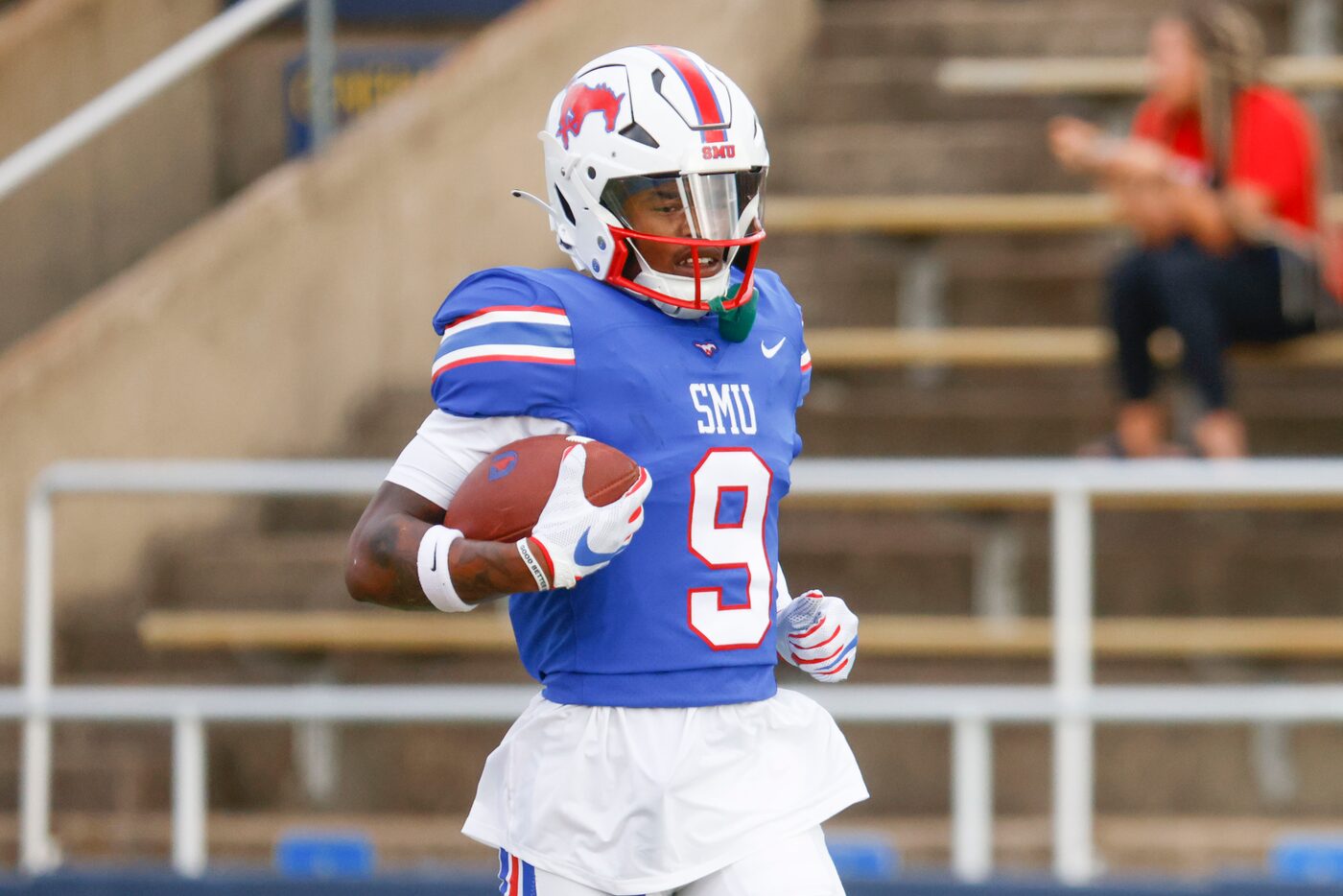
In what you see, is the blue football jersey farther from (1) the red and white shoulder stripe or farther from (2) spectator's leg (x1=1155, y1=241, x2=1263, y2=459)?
(2) spectator's leg (x1=1155, y1=241, x2=1263, y2=459)

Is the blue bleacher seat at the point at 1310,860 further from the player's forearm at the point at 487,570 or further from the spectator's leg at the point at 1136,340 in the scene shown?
the player's forearm at the point at 487,570

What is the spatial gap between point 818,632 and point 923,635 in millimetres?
2306

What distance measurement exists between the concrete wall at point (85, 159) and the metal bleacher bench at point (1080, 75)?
8.22 ft

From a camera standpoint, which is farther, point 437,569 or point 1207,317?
point 1207,317

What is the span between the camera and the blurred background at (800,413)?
5.11 m

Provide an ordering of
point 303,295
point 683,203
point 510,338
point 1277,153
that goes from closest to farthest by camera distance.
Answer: point 510,338 < point 683,203 < point 1277,153 < point 303,295

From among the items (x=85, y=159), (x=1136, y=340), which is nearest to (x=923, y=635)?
(x=1136, y=340)

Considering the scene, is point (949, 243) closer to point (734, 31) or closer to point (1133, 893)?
point (734, 31)

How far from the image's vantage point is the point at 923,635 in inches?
198

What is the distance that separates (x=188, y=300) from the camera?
5.84 meters

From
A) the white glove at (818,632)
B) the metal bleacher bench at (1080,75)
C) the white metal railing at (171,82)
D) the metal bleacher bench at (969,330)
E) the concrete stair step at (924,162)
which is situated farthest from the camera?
the concrete stair step at (924,162)

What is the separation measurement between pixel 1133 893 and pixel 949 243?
2433 millimetres

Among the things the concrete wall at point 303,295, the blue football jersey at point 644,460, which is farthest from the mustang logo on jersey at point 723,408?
the concrete wall at point 303,295

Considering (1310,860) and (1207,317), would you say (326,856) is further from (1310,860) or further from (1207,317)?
(1207,317)
